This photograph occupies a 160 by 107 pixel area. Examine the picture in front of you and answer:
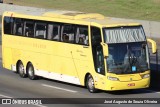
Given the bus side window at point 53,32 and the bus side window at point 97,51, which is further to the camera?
the bus side window at point 53,32

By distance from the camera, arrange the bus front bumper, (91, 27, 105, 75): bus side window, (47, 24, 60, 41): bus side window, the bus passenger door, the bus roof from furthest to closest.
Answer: (47, 24, 60, 41): bus side window → the bus roof → (91, 27, 105, 75): bus side window → the bus passenger door → the bus front bumper

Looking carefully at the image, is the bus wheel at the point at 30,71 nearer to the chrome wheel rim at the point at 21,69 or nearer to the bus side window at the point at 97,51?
the chrome wheel rim at the point at 21,69

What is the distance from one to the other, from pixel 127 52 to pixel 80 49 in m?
2.30

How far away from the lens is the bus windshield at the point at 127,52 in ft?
73.5

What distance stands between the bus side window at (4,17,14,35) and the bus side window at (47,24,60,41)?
3.56 metres

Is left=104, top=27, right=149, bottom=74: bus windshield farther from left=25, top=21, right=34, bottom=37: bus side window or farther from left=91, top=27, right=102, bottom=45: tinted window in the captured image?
left=25, top=21, right=34, bottom=37: bus side window

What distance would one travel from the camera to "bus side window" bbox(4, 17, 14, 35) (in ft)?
95.9

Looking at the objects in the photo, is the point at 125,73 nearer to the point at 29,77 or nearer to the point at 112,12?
the point at 29,77

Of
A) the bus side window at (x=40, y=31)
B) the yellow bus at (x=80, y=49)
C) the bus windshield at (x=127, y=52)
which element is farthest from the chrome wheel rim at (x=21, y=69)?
the bus windshield at (x=127, y=52)

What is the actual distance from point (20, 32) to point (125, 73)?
7.82 metres

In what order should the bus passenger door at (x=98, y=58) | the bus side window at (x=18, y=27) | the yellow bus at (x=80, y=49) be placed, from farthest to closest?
1. the bus side window at (x=18, y=27)
2. the bus passenger door at (x=98, y=58)
3. the yellow bus at (x=80, y=49)

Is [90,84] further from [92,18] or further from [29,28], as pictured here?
[29,28]

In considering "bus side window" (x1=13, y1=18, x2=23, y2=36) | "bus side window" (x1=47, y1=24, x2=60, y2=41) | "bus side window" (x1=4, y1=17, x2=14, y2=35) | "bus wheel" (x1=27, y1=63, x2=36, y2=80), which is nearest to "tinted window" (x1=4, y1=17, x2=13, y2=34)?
"bus side window" (x1=4, y1=17, x2=14, y2=35)

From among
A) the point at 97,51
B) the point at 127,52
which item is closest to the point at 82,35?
the point at 97,51
